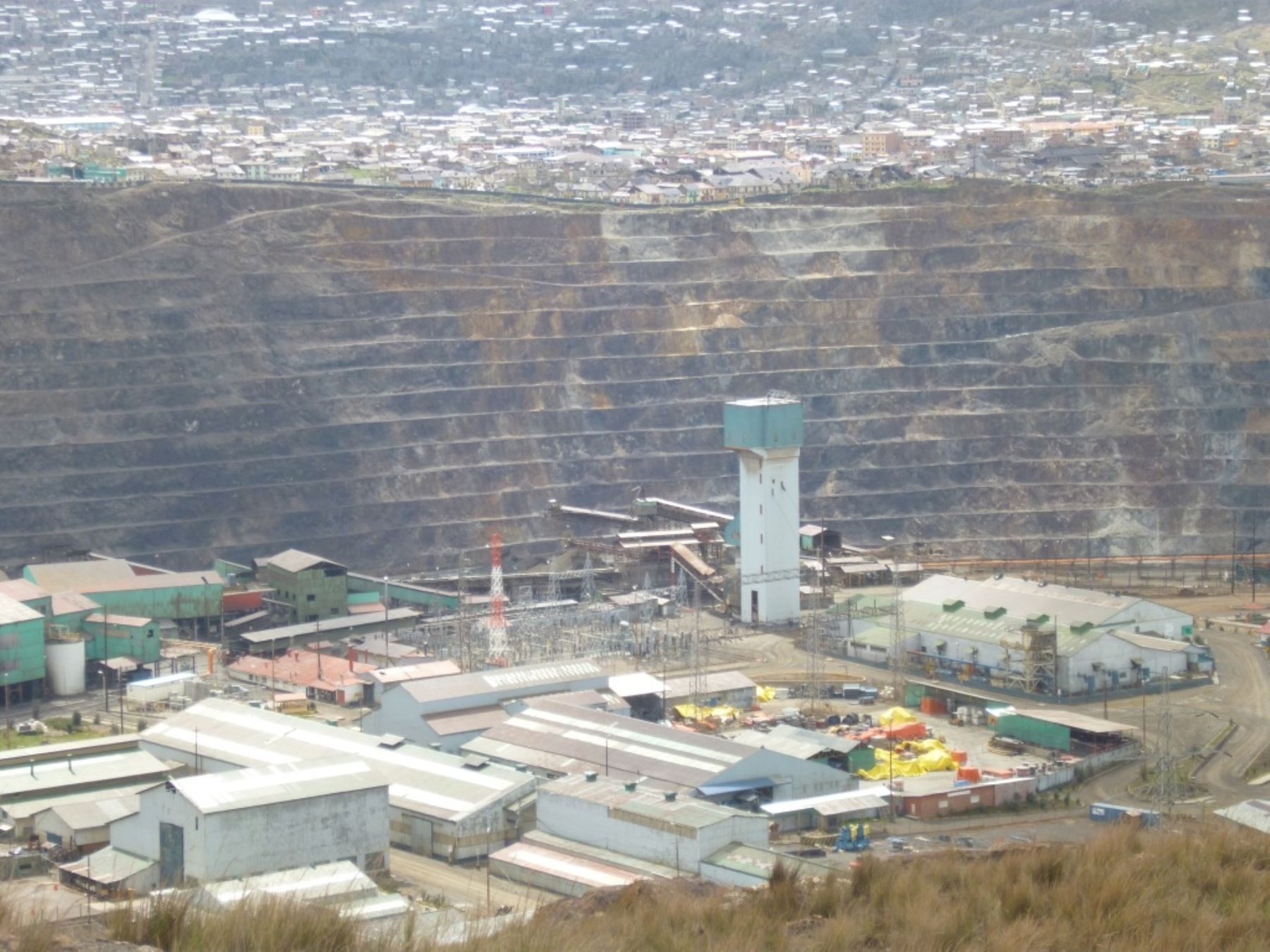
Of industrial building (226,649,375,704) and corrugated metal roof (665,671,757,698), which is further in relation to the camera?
industrial building (226,649,375,704)

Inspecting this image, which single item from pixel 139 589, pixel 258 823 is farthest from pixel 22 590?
pixel 258 823

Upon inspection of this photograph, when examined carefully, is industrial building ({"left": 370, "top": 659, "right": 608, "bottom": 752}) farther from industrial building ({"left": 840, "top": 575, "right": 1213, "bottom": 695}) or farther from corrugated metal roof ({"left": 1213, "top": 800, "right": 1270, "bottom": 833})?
corrugated metal roof ({"left": 1213, "top": 800, "right": 1270, "bottom": 833})

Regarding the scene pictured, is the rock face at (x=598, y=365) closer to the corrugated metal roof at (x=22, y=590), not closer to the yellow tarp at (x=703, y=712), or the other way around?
the corrugated metal roof at (x=22, y=590)

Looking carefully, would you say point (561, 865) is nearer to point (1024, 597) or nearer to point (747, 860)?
point (747, 860)

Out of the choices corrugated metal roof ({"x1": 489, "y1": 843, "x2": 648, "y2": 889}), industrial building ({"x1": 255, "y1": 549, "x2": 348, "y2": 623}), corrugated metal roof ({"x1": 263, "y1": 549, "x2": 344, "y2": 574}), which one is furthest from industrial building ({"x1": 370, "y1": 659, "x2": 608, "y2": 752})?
corrugated metal roof ({"x1": 263, "y1": 549, "x2": 344, "y2": 574})

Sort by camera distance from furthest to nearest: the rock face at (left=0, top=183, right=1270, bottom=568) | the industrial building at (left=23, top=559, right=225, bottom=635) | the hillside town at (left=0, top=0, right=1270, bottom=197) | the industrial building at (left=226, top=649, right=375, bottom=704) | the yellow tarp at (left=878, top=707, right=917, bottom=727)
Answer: the hillside town at (left=0, top=0, right=1270, bottom=197) < the rock face at (left=0, top=183, right=1270, bottom=568) < the industrial building at (left=23, top=559, right=225, bottom=635) < the industrial building at (left=226, top=649, right=375, bottom=704) < the yellow tarp at (left=878, top=707, right=917, bottom=727)

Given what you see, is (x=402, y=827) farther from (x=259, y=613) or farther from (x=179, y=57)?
(x=179, y=57)

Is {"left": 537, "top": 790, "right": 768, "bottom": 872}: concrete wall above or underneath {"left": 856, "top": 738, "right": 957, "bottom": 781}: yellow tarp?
above

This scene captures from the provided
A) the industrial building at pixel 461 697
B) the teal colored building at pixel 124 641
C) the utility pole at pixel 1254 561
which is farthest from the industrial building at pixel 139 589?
the utility pole at pixel 1254 561
